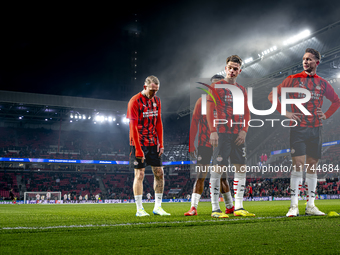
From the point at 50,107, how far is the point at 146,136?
36510mm

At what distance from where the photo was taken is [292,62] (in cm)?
2805

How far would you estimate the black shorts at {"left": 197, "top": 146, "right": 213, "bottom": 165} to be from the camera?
623 cm

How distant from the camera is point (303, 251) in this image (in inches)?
104

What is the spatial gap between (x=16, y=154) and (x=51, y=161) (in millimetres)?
4461

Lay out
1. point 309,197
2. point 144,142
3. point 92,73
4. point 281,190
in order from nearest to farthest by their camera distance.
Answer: point 309,197 < point 144,142 < point 281,190 < point 92,73

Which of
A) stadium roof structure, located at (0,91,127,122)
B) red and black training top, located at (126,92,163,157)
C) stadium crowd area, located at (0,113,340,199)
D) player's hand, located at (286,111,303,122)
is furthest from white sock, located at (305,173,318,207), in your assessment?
stadium roof structure, located at (0,91,127,122)

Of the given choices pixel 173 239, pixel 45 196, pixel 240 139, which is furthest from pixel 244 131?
pixel 45 196

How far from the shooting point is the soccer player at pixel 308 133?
5691mm

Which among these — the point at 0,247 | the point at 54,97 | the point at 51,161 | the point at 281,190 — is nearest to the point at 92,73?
the point at 54,97

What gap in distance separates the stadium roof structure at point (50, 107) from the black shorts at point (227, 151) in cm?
3585

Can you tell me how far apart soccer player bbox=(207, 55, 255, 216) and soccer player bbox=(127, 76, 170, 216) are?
1.19 meters

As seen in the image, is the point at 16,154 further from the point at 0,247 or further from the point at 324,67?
the point at 0,247

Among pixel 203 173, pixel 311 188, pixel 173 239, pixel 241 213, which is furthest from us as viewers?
pixel 203 173

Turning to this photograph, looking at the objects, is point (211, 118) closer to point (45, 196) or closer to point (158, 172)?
point (158, 172)
